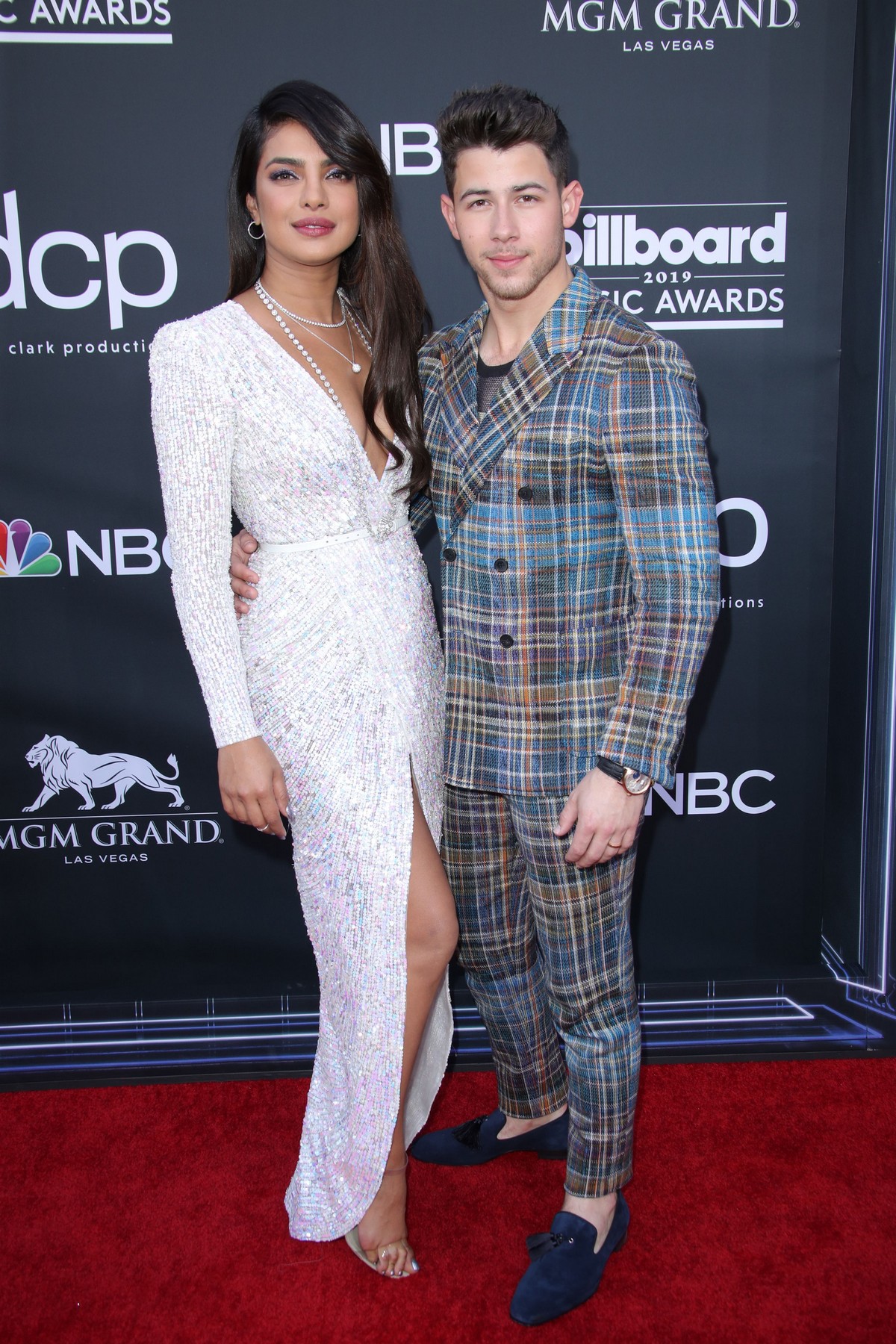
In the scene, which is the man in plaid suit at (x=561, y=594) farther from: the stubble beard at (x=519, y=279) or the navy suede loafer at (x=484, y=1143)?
the navy suede loafer at (x=484, y=1143)

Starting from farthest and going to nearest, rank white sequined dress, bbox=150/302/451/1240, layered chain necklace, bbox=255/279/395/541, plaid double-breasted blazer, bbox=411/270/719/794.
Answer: layered chain necklace, bbox=255/279/395/541, white sequined dress, bbox=150/302/451/1240, plaid double-breasted blazer, bbox=411/270/719/794

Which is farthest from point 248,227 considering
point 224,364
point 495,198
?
point 495,198

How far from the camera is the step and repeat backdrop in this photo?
255 centimetres

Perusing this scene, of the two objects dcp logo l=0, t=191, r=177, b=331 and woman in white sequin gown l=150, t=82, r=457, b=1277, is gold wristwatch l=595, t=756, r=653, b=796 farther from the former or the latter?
dcp logo l=0, t=191, r=177, b=331

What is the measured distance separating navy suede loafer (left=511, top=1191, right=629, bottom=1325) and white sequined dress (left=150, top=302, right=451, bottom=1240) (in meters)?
0.33

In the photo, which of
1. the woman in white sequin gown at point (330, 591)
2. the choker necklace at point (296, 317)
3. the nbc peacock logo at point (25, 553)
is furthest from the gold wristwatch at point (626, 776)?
the nbc peacock logo at point (25, 553)

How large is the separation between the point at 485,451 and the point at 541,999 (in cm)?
115

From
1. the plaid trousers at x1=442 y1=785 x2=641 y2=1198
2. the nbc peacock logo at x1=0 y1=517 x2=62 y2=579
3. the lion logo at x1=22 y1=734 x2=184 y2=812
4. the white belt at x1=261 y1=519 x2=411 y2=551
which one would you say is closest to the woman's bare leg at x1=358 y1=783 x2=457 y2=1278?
the plaid trousers at x1=442 y1=785 x2=641 y2=1198

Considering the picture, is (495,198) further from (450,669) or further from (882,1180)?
(882,1180)

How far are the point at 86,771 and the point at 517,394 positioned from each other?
5.73 feet

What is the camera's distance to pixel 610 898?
191 cm

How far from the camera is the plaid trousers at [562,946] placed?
1888 mm

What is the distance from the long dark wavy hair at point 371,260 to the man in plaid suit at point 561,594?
0.18ft

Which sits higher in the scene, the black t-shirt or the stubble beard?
the stubble beard
